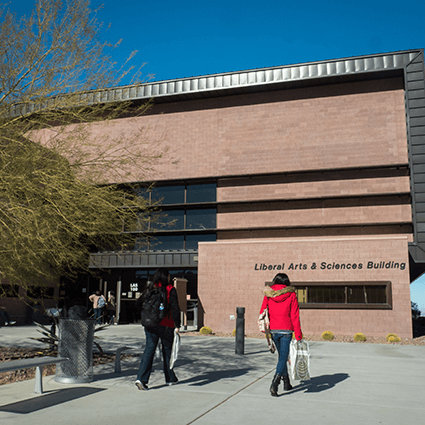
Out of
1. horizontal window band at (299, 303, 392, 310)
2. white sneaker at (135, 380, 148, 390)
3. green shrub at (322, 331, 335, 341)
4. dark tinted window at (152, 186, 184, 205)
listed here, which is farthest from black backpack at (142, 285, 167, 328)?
dark tinted window at (152, 186, 184, 205)

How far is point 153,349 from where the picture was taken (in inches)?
253

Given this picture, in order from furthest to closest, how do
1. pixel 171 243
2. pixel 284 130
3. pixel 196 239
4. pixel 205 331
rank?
pixel 171 243 → pixel 196 239 → pixel 284 130 → pixel 205 331

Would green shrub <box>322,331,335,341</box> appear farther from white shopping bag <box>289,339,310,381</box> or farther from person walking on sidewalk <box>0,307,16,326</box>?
person walking on sidewalk <box>0,307,16,326</box>

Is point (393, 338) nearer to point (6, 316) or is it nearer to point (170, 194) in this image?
point (170, 194)

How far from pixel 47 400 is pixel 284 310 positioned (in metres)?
3.47

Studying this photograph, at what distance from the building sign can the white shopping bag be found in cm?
1328

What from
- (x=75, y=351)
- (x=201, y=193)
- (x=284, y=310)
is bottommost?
(x=75, y=351)

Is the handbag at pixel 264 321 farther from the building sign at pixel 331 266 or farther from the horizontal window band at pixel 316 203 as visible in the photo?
the horizontal window band at pixel 316 203

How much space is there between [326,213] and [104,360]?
14.6m

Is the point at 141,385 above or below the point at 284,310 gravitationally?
below

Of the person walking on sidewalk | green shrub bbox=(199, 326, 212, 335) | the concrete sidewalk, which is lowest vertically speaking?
green shrub bbox=(199, 326, 212, 335)

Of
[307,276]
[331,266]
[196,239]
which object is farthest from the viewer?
[196,239]

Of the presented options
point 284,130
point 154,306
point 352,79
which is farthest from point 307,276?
point 154,306

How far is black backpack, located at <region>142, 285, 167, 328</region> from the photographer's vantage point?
638 cm
